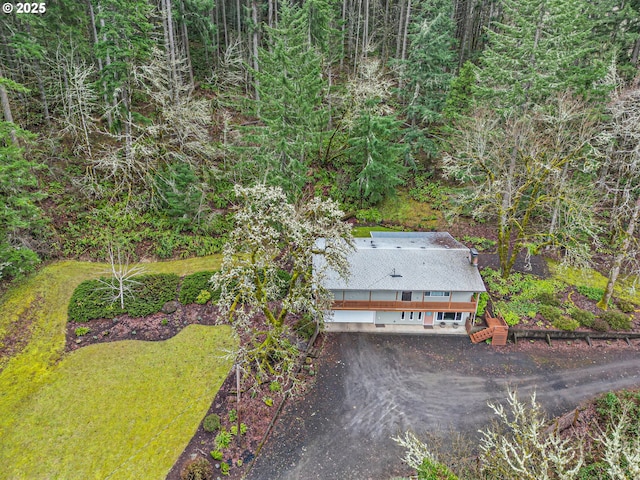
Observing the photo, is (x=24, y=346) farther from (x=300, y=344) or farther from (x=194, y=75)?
(x=194, y=75)

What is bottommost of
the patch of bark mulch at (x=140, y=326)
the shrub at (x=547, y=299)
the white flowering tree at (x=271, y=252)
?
the patch of bark mulch at (x=140, y=326)

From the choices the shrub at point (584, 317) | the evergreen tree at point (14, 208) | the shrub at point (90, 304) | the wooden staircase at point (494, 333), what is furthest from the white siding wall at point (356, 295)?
the evergreen tree at point (14, 208)

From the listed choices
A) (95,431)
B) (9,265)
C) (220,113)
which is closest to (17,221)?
(9,265)

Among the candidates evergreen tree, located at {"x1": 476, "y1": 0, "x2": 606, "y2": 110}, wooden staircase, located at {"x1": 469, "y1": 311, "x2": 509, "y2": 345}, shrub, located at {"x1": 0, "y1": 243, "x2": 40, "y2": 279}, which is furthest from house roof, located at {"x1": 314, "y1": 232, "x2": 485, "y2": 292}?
shrub, located at {"x1": 0, "y1": 243, "x2": 40, "y2": 279}

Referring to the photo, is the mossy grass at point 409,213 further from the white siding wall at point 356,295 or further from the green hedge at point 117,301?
the green hedge at point 117,301

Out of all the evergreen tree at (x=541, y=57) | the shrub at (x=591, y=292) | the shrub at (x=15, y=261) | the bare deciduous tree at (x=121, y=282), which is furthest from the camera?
the shrub at (x=591, y=292)

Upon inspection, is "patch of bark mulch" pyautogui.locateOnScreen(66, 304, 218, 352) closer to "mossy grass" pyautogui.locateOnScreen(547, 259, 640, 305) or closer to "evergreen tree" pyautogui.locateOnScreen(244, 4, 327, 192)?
"evergreen tree" pyautogui.locateOnScreen(244, 4, 327, 192)

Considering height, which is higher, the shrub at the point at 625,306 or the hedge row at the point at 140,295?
the hedge row at the point at 140,295

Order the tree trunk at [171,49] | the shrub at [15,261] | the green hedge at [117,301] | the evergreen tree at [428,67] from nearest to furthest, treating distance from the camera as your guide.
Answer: the shrub at [15,261] < the green hedge at [117,301] < the tree trunk at [171,49] < the evergreen tree at [428,67]
